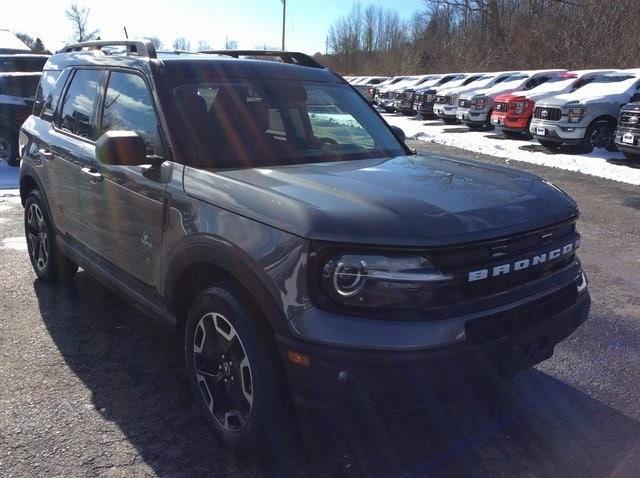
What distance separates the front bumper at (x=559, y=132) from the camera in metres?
13.2

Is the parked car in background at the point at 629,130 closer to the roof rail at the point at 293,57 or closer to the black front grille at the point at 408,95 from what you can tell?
the roof rail at the point at 293,57

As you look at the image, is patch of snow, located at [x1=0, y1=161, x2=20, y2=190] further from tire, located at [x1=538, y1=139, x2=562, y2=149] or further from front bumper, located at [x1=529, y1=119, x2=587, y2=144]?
tire, located at [x1=538, y1=139, x2=562, y2=149]

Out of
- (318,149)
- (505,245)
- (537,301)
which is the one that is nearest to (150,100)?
(318,149)

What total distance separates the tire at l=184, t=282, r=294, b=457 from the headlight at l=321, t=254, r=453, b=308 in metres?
0.44

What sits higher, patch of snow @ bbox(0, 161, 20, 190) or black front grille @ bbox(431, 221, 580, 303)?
black front grille @ bbox(431, 221, 580, 303)

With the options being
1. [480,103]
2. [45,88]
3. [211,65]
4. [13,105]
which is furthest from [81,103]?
[480,103]

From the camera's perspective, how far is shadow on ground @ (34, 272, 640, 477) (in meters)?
2.71

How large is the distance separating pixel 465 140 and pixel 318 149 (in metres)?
14.1

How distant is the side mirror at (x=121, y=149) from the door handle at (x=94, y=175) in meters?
0.65

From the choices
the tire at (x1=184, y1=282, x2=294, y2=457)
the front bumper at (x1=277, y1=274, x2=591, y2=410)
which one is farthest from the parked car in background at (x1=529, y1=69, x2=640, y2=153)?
the tire at (x1=184, y1=282, x2=294, y2=457)

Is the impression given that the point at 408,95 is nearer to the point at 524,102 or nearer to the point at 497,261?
the point at 524,102

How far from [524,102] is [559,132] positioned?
280 cm

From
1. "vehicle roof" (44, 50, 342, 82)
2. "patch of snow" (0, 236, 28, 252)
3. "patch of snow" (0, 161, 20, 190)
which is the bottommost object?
"patch of snow" (0, 161, 20, 190)

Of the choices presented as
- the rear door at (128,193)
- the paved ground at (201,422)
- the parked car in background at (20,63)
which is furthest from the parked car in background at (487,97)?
the rear door at (128,193)
